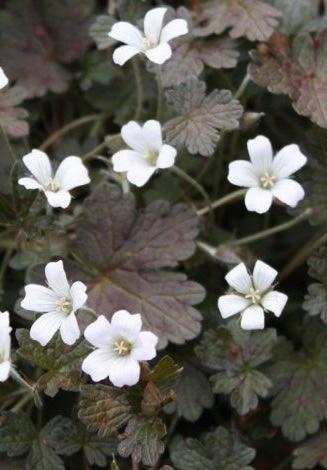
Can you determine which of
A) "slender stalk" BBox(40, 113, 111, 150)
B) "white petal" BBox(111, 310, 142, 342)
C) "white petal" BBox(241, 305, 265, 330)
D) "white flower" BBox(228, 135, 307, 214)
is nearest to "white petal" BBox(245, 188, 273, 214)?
"white flower" BBox(228, 135, 307, 214)

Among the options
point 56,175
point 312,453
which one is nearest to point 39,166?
point 56,175

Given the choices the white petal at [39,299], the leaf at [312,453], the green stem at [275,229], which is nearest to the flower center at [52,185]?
the white petal at [39,299]

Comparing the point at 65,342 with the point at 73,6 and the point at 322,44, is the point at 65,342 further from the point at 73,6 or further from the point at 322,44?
the point at 73,6

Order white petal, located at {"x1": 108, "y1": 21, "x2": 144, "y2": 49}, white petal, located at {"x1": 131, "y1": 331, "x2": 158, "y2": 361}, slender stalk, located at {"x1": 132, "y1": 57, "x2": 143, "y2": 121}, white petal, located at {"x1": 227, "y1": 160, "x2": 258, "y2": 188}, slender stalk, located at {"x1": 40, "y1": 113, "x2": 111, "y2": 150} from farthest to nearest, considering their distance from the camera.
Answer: slender stalk, located at {"x1": 40, "y1": 113, "x2": 111, "y2": 150}
slender stalk, located at {"x1": 132, "y1": 57, "x2": 143, "y2": 121}
white petal, located at {"x1": 108, "y1": 21, "x2": 144, "y2": 49}
white petal, located at {"x1": 227, "y1": 160, "x2": 258, "y2": 188}
white petal, located at {"x1": 131, "y1": 331, "x2": 158, "y2": 361}

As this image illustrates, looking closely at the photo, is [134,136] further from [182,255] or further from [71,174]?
[182,255]

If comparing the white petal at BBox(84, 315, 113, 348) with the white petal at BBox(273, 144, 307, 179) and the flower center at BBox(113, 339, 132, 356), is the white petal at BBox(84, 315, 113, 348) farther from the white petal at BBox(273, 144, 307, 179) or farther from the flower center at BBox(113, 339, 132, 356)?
the white petal at BBox(273, 144, 307, 179)

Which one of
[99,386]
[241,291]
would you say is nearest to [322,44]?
[241,291]
